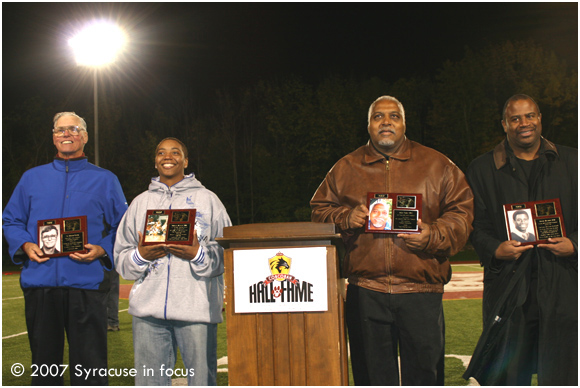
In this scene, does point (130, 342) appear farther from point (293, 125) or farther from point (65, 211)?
point (293, 125)

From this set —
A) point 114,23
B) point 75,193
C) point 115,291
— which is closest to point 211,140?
point 114,23

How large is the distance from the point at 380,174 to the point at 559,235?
1.28m

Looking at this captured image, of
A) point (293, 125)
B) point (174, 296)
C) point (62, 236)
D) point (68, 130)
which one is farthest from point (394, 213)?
point (293, 125)

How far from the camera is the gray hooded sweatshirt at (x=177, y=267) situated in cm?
389

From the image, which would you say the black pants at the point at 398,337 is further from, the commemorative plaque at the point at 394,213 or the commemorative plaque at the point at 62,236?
the commemorative plaque at the point at 62,236

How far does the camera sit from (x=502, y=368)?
3.96m

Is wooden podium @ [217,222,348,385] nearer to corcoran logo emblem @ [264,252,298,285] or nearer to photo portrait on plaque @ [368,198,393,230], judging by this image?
corcoran logo emblem @ [264,252,298,285]

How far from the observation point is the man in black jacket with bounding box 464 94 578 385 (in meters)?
3.88

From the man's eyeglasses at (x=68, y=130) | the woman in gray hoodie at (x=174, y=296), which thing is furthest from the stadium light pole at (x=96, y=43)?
the woman in gray hoodie at (x=174, y=296)

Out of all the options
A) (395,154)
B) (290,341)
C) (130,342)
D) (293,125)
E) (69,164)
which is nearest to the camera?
(290,341)

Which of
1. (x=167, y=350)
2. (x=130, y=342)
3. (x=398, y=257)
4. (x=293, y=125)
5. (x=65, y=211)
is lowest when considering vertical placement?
(x=130, y=342)

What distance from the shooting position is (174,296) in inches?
154

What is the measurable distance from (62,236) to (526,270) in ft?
11.1

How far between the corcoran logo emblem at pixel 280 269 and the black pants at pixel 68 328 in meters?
1.64
